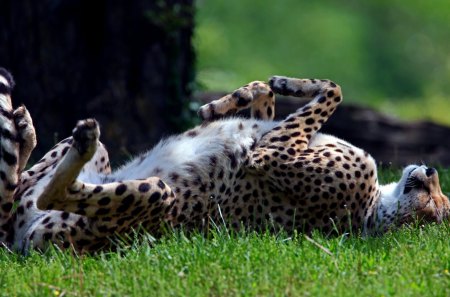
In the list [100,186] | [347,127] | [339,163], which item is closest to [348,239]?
[339,163]

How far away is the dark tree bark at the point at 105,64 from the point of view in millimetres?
8133

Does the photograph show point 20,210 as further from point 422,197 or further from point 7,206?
point 422,197

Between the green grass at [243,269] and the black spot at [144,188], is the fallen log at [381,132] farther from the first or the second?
the green grass at [243,269]

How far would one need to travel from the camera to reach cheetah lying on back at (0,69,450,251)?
5.24m

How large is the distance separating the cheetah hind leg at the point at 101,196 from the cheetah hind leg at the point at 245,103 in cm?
82

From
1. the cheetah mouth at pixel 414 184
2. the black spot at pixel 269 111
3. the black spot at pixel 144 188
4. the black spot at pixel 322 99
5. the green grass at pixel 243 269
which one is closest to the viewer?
the green grass at pixel 243 269

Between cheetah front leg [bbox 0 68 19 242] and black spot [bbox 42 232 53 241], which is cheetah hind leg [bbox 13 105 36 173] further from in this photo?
black spot [bbox 42 232 53 241]

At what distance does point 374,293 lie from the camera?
420cm

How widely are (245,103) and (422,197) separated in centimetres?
105

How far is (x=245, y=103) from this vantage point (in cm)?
612

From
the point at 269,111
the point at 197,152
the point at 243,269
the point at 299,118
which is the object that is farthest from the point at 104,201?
the point at 269,111

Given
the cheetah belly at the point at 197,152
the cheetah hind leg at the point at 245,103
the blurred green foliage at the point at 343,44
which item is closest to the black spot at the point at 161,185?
the cheetah belly at the point at 197,152

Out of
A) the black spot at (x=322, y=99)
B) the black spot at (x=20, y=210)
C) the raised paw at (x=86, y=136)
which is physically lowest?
the black spot at (x=20, y=210)

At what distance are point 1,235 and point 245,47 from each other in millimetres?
14977
